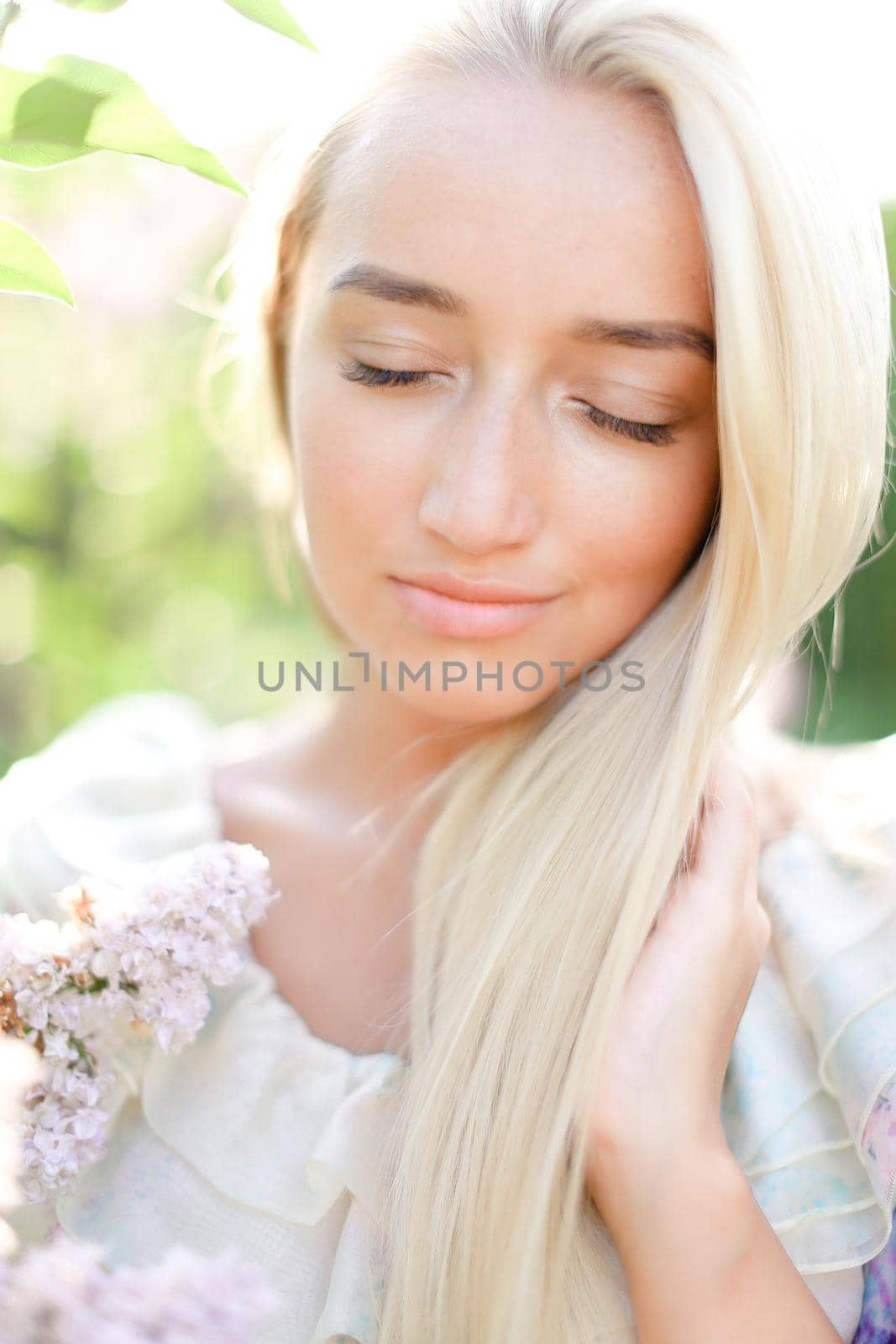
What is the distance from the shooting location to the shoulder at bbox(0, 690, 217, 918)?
55.8 inches

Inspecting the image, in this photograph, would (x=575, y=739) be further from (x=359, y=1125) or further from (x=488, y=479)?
(x=359, y=1125)

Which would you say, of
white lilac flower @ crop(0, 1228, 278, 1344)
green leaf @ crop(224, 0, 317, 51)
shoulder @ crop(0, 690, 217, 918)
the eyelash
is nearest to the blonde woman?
the eyelash

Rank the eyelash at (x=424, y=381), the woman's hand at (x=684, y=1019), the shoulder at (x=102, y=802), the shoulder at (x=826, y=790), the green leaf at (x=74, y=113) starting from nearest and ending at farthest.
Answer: the green leaf at (x=74, y=113) < the woman's hand at (x=684, y=1019) < the eyelash at (x=424, y=381) < the shoulder at (x=826, y=790) < the shoulder at (x=102, y=802)

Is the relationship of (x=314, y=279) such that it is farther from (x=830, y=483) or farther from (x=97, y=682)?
A: (x=97, y=682)

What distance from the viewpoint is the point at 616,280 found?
1.06 m

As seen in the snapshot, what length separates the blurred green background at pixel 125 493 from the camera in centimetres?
247

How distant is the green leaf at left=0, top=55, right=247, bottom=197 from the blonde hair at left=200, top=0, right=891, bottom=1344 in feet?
2.09

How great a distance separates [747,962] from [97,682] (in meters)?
1.92

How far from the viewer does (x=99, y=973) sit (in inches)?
33.6

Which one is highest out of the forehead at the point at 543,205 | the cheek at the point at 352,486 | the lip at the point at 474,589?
the forehead at the point at 543,205

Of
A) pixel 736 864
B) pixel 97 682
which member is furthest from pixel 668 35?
pixel 97 682

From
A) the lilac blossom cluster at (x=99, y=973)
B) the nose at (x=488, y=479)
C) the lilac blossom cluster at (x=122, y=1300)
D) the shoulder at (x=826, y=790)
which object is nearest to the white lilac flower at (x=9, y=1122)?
the lilac blossom cluster at (x=122, y=1300)

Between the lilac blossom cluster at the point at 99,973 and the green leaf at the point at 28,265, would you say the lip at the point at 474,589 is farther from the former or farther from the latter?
the green leaf at the point at 28,265

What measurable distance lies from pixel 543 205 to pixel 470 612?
0.38 meters
